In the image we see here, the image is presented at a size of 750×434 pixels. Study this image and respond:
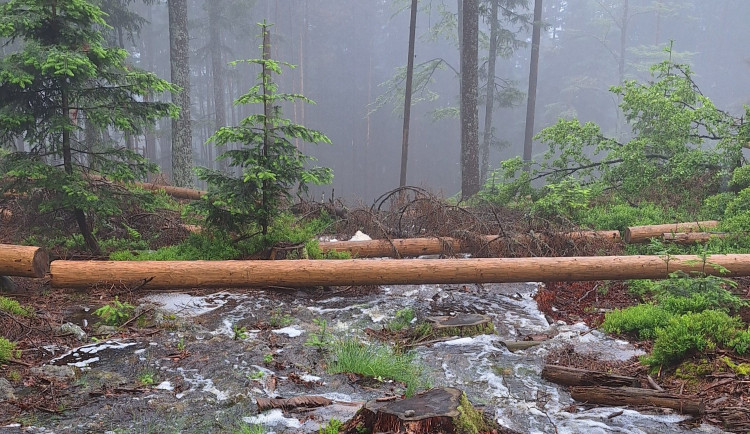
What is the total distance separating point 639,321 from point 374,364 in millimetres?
3725

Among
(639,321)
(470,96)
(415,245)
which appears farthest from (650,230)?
(470,96)

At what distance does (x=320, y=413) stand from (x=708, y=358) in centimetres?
399

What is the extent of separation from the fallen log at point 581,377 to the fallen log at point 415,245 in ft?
14.8

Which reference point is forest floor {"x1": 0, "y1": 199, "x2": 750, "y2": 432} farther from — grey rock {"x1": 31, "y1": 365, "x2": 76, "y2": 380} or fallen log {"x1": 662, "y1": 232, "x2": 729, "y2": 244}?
fallen log {"x1": 662, "y1": 232, "x2": 729, "y2": 244}

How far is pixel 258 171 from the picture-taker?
291 inches

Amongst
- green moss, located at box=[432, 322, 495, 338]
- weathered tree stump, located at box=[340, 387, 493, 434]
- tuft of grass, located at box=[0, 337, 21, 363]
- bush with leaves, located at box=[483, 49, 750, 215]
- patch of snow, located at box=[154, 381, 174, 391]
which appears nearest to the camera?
weathered tree stump, located at box=[340, 387, 493, 434]

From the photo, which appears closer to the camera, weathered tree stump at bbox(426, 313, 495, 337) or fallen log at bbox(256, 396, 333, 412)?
fallen log at bbox(256, 396, 333, 412)

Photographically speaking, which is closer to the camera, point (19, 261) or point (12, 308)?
point (12, 308)

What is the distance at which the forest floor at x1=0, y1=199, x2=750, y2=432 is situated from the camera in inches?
155

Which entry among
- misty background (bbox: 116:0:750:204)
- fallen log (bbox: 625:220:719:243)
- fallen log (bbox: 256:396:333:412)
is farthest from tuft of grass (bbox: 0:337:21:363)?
misty background (bbox: 116:0:750:204)

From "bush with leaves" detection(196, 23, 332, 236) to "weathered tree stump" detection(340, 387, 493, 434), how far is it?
472 centimetres

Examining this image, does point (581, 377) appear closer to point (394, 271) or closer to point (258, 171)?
point (394, 271)

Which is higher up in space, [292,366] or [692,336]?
[692,336]

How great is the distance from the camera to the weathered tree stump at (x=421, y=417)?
3031 mm
